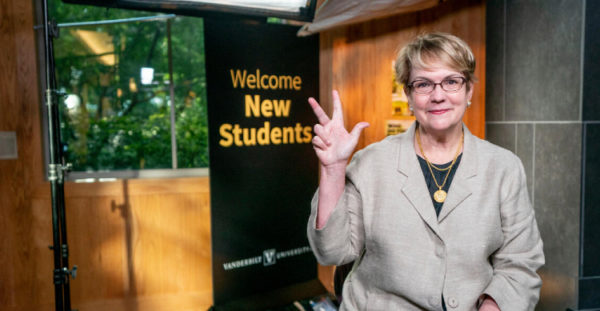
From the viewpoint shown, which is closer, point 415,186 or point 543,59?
point 415,186

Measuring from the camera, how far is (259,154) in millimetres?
2717

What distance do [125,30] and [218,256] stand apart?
1879mm

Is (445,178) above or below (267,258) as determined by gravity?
above

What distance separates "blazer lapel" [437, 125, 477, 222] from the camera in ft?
3.92

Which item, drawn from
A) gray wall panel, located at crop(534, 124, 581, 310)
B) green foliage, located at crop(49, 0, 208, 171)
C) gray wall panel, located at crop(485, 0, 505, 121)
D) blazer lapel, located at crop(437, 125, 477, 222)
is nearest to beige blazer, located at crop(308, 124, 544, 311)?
blazer lapel, located at crop(437, 125, 477, 222)

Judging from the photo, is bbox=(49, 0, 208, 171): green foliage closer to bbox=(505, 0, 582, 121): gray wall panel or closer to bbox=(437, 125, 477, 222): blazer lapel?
bbox=(505, 0, 582, 121): gray wall panel

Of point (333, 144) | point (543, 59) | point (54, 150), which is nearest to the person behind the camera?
point (333, 144)

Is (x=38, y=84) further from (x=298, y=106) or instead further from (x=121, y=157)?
(x=298, y=106)

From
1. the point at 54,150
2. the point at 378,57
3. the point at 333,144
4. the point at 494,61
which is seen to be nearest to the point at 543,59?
the point at 494,61

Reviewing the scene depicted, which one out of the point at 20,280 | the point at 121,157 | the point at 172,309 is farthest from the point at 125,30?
the point at 172,309

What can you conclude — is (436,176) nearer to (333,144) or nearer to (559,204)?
(333,144)

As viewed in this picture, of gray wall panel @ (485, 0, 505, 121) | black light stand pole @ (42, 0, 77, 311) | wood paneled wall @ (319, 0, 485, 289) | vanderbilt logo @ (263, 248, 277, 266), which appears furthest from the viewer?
vanderbilt logo @ (263, 248, 277, 266)

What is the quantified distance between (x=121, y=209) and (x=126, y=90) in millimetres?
919

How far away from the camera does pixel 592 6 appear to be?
1809 mm
